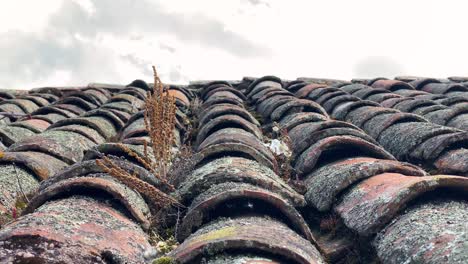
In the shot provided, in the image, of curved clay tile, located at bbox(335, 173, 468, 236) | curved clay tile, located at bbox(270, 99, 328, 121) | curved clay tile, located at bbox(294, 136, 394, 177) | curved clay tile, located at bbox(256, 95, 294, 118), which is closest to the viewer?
curved clay tile, located at bbox(335, 173, 468, 236)

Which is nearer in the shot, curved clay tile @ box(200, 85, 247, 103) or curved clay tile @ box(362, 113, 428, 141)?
curved clay tile @ box(362, 113, 428, 141)

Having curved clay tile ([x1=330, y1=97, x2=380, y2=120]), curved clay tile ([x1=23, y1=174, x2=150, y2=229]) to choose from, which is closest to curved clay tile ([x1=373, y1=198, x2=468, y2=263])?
curved clay tile ([x1=23, y1=174, x2=150, y2=229])

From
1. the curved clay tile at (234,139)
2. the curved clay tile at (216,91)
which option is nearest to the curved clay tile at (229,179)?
the curved clay tile at (234,139)

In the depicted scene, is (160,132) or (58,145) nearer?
(160,132)

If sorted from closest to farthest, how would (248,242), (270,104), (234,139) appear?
(248,242), (234,139), (270,104)

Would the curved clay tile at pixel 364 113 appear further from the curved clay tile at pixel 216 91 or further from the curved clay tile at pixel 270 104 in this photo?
the curved clay tile at pixel 216 91

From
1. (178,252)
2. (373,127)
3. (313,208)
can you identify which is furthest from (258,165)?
(373,127)

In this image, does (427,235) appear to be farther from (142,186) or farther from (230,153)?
(230,153)

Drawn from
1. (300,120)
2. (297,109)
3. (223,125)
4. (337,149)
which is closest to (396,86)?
(297,109)

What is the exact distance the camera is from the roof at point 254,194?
1.98m

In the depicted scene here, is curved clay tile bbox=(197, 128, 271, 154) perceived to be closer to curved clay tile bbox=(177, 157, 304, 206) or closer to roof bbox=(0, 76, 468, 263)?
roof bbox=(0, 76, 468, 263)

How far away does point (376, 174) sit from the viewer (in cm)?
291

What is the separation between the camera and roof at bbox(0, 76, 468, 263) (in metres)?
1.98

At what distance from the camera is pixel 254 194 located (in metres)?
2.50
